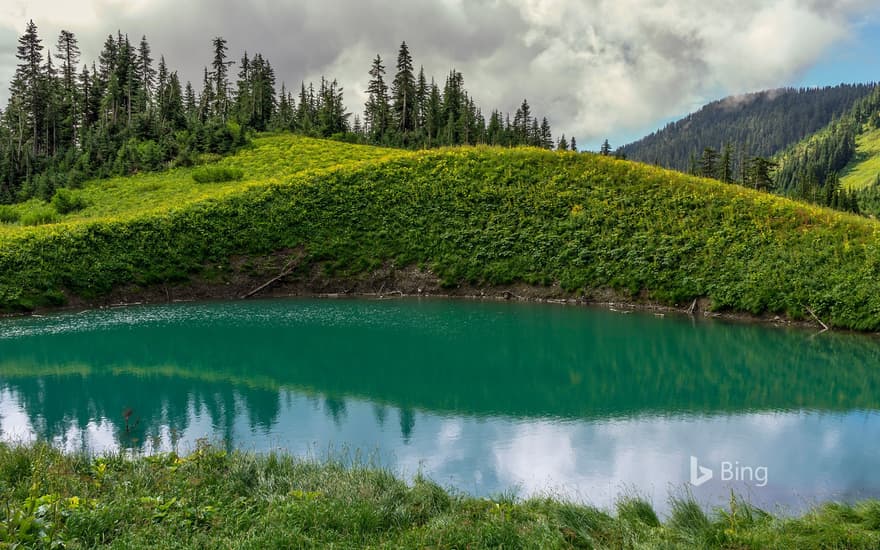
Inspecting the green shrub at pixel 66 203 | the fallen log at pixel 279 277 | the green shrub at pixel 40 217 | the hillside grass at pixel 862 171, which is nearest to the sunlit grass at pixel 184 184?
the green shrub at pixel 40 217

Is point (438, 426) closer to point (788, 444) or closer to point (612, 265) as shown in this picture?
point (788, 444)

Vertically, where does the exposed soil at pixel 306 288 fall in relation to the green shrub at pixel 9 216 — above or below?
below

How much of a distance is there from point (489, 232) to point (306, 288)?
13.3 meters

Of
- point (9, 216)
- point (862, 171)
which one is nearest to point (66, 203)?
point (9, 216)

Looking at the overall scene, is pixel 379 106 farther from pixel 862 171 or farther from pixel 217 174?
pixel 862 171

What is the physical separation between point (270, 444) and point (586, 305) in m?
23.4

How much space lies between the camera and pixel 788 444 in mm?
12898

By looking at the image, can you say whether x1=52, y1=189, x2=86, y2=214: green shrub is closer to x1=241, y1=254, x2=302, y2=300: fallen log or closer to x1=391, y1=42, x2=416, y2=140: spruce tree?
x1=241, y1=254, x2=302, y2=300: fallen log

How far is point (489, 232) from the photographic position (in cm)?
3906

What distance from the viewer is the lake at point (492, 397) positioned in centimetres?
1155

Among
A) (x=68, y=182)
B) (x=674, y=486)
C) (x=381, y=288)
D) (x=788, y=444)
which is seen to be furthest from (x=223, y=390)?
(x=68, y=182)

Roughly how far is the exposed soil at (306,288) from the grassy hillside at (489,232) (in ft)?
1.96

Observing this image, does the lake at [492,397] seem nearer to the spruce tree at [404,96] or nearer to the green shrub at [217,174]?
the green shrub at [217,174]

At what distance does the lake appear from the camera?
37.9ft
